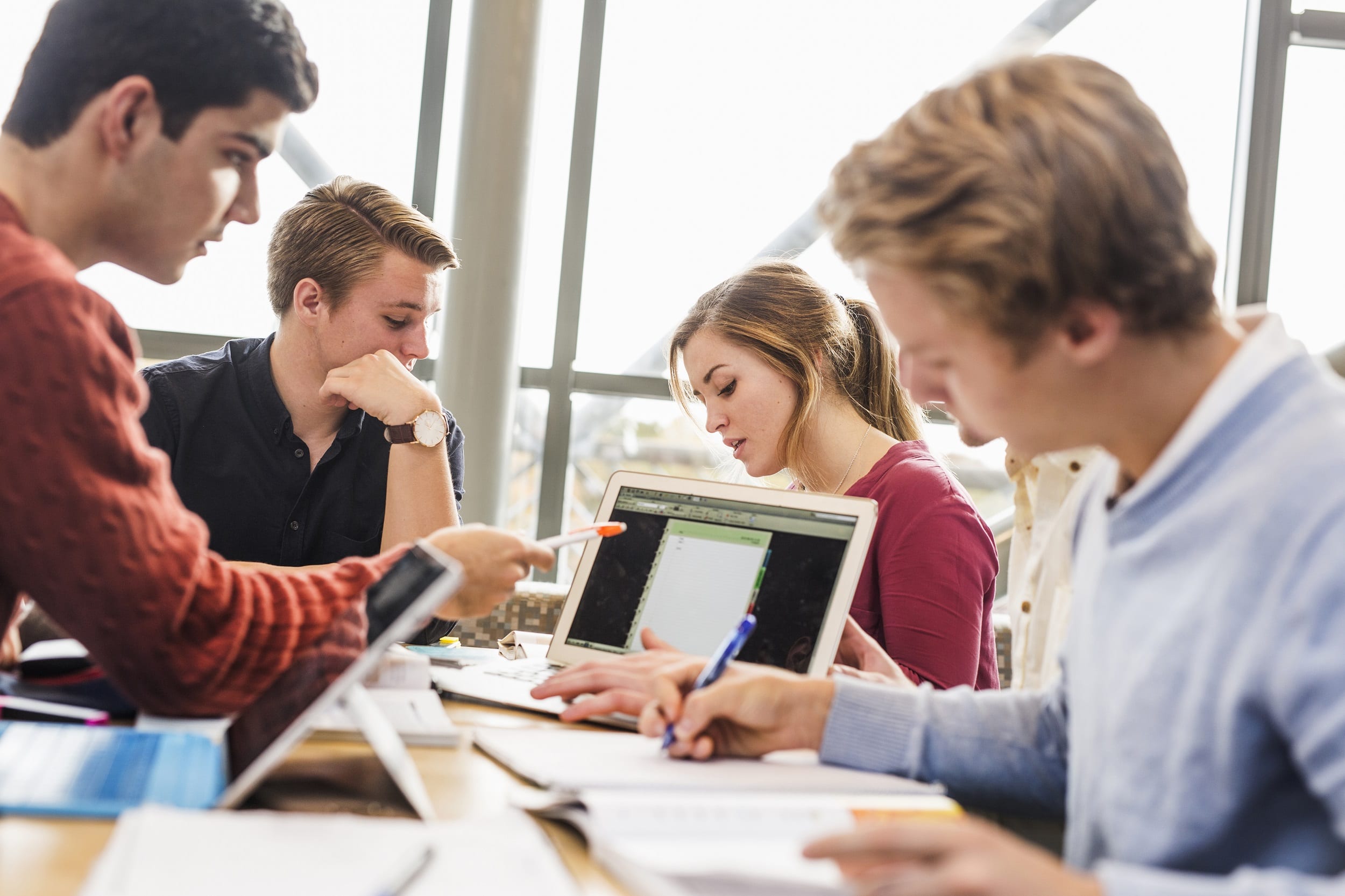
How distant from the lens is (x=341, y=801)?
2.59 ft

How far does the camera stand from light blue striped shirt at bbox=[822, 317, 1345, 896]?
58 cm

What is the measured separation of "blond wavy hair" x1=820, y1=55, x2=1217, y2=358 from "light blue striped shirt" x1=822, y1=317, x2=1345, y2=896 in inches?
3.4

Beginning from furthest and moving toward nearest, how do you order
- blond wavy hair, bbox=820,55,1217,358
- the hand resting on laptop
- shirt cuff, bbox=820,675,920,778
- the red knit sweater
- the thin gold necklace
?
the thin gold necklace < the hand resting on laptop < shirt cuff, bbox=820,675,920,778 < the red knit sweater < blond wavy hair, bbox=820,55,1217,358

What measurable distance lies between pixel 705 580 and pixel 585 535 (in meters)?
0.16

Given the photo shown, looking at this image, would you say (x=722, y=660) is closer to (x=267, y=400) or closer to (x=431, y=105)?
(x=267, y=400)

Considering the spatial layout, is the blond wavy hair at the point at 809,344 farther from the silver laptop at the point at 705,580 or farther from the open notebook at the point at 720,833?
the open notebook at the point at 720,833

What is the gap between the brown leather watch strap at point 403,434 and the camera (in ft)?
6.50

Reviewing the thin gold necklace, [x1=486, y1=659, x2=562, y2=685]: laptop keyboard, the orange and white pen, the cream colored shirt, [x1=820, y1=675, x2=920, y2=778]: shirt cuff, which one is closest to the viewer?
[x1=820, y1=675, x2=920, y2=778]: shirt cuff

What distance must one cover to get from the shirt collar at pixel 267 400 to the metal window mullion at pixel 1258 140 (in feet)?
8.60

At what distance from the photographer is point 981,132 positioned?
705mm

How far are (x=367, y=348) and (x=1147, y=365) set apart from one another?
5.24ft

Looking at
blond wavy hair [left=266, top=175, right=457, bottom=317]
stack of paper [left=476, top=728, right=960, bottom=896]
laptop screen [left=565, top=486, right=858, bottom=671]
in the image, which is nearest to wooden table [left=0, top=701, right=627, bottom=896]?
stack of paper [left=476, top=728, right=960, bottom=896]

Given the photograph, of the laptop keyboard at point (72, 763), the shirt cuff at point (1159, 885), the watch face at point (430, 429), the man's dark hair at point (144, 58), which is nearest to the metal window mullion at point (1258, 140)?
the watch face at point (430, 429)

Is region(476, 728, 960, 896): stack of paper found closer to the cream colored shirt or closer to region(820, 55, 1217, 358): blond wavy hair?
region(820, 55, 1217, 358): blond wavy hair
